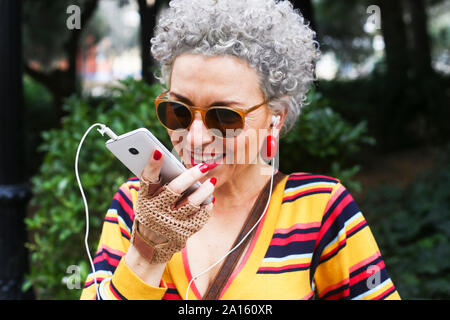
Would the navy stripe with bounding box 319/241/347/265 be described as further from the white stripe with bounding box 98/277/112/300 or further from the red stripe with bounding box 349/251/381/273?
the white stripe with bounding box 98/277/112/300

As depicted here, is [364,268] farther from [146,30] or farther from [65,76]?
[65,76]

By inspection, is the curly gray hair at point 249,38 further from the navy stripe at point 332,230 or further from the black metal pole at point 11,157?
the black metal pole at point 11,157

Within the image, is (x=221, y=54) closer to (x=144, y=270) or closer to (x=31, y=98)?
(x=144, y=270)

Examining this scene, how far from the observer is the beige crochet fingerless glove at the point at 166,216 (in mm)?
1422

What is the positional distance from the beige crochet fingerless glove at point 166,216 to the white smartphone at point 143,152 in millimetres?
58

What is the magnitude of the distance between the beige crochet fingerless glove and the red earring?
448 mm

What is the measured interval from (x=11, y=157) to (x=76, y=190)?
20.4 inches

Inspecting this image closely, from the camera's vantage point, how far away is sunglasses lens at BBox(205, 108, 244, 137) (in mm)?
1575

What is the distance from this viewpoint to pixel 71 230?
3354 millimetres

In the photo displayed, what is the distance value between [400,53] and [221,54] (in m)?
8.81

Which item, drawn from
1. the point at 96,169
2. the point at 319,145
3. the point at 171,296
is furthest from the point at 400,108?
the point at 171,296

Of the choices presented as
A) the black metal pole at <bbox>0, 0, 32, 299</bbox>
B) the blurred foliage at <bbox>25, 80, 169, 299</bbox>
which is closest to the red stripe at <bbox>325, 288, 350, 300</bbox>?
the blurred foliage at <bbox>25, 80, 169, 299</bbox>

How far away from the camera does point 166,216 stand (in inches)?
56.1
